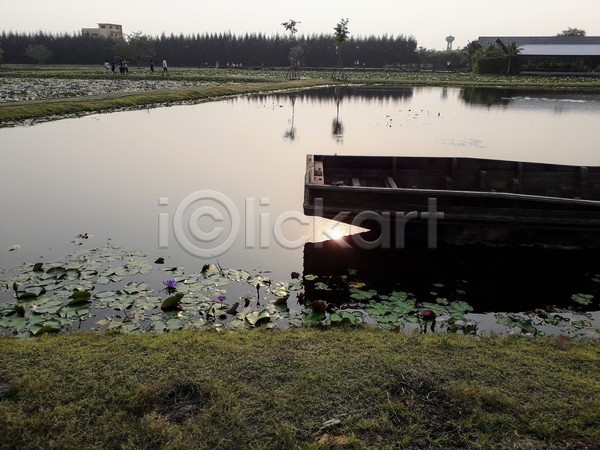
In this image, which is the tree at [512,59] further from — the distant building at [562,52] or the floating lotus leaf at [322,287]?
the floating lotus leaf at [322,287]

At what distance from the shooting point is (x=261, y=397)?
3.56m

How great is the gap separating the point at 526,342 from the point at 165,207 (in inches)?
284

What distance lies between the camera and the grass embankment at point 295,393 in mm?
3189

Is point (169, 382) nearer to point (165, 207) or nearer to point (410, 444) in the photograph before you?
point (410, 444)

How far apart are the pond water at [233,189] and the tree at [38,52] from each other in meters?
63.0

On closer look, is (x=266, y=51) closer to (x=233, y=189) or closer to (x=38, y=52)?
(x=38, y=52)

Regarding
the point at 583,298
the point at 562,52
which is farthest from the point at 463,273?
the point at 562,52

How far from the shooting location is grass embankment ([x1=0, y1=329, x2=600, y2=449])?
10.5 feet

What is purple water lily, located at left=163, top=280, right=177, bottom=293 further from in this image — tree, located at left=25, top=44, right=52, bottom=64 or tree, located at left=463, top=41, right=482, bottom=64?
tree, located at left=463, top=41, right=482, bottom=64

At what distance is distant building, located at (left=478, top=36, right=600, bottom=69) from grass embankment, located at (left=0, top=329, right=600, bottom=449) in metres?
74.1

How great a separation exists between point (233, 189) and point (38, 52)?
78800 mm

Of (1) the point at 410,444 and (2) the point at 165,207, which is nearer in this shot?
(1) the point at 410,444

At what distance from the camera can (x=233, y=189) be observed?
1085 cm

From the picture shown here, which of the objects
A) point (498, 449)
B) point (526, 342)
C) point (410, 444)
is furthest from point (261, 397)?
point (526, 342)
